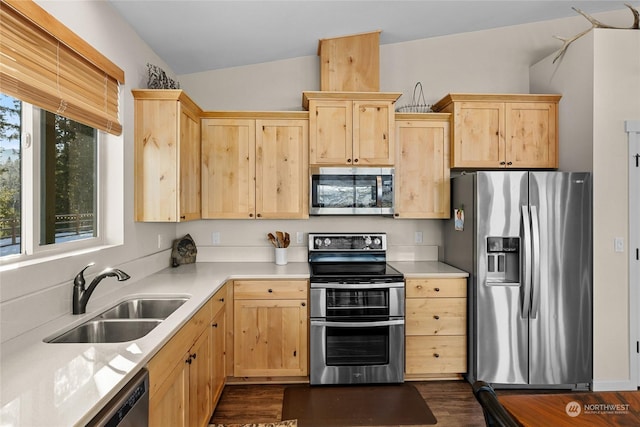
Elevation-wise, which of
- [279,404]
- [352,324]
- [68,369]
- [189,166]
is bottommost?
[279,404]

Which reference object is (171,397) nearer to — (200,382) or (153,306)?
(200,382)

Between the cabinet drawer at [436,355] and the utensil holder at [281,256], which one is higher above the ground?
Result: the utensil holder at [281,256]

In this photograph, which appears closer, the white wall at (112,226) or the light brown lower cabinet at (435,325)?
the white wall at (112,226)

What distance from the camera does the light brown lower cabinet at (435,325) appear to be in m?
3.02

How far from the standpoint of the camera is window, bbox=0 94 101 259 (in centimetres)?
170

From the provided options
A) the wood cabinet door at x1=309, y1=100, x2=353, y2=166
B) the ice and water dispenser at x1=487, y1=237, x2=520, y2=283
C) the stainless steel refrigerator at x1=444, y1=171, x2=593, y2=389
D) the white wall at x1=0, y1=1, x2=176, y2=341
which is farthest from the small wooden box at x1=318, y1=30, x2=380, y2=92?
the ice and water dispenser at x1=487, y1=237, x2=520, y2=283

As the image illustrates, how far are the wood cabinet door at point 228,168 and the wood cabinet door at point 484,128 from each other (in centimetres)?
176

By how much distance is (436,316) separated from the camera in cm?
303

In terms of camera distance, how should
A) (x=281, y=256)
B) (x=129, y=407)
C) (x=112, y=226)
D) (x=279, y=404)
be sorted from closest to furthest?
(x=129, y=407) < (x=112, y=226) < (x=279, y=404) < (x=281, y=256)

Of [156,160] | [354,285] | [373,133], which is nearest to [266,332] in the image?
[354,285]

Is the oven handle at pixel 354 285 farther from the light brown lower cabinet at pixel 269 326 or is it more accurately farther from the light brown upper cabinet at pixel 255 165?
the light brown upper cabinet at pixel 255 165

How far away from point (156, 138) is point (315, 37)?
1.54 metres

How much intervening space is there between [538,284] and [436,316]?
2.52ft

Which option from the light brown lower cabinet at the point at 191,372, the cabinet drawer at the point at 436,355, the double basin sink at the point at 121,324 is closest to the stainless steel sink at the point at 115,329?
the double basin sink at the point at 121,324
